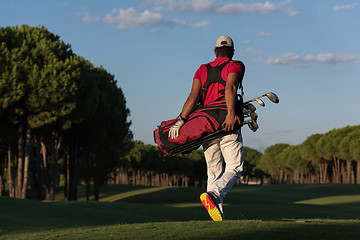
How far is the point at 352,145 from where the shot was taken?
254 feet

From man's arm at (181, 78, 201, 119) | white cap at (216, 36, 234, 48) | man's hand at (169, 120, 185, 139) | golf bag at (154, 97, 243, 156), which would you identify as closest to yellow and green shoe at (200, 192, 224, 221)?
golf bag at (154, 97, 243, 156)

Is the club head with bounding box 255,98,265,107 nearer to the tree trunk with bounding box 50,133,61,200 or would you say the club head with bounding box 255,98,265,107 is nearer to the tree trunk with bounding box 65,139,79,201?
the tree trunk with bounding box 50,133,61,200

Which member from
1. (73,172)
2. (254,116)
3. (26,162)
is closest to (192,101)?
(254,116)

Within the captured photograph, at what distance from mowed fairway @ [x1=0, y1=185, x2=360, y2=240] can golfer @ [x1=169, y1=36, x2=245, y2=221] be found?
0.65 meters

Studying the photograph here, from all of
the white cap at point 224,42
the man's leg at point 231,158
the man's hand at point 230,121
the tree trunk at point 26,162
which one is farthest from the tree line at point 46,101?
the man's hand at point 230,121

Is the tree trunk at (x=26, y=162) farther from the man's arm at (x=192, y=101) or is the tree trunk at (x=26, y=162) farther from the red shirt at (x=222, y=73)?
the red shirt at (x=222, y=73)

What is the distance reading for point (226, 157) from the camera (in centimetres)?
907

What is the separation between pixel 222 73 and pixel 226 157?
5.11ft

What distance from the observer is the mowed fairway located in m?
8.02

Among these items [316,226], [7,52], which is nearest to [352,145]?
[7,52]

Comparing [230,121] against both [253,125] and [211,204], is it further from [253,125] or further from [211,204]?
[211,204]

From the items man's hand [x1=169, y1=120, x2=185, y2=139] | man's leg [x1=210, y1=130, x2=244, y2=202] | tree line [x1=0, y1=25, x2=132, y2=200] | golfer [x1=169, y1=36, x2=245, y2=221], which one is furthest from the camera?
tree line [x1=0, y1=25, x2=132, y2=200]

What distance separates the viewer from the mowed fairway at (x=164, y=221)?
26.3 feet

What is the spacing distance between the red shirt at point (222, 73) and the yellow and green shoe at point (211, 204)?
174 cm
